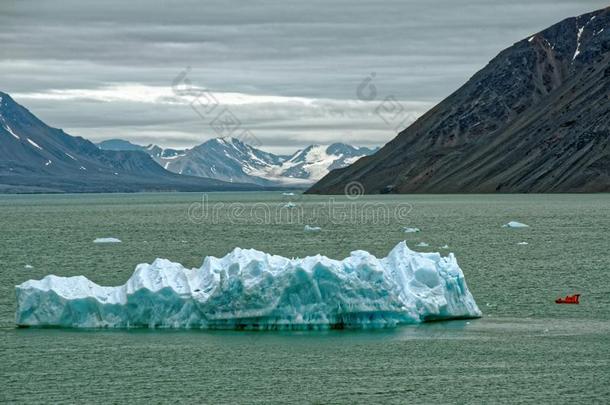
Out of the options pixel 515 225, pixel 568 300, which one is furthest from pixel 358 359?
pixel 515 225

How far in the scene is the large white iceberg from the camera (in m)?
40.5

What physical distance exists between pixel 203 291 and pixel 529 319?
13.0 meters

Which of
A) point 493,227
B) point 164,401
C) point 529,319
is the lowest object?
point 164,401

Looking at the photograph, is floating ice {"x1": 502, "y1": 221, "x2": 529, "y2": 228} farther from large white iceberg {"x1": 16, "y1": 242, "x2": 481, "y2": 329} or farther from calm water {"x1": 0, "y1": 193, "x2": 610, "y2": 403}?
large white iceberg {"x1": 16, "y1": 242, "x2": 481, "y2": 329}

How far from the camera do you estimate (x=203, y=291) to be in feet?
136

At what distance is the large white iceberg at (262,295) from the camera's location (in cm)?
4047

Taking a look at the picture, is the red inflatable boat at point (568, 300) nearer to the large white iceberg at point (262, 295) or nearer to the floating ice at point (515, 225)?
the large white iceberg at point (262, 295)

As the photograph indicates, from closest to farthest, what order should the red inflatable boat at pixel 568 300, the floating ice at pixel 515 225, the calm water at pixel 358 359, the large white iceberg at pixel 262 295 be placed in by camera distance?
the calm water at pixel 358 359 < the large white iceberg at pixel 262 295 < the red inflatable boat at pixel 568 300 < the floating ice at pixel 515 225

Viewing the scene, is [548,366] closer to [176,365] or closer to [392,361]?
[392,361]

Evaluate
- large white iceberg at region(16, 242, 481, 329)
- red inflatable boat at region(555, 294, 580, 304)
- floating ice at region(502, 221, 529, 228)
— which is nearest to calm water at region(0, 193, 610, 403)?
red inflatable boat at region(555, 294, 580, 304)

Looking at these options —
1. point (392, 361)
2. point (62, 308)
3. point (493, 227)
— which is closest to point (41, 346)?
point (62, 308)

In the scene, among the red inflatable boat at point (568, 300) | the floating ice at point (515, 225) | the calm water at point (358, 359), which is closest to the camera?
the calm water at point (358, 359)

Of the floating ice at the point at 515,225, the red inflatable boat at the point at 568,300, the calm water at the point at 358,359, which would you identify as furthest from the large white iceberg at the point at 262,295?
the floating ice at the point at 515,225

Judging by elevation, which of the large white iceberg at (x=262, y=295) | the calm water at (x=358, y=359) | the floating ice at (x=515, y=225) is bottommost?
the calm water at (x=358, y=359)
